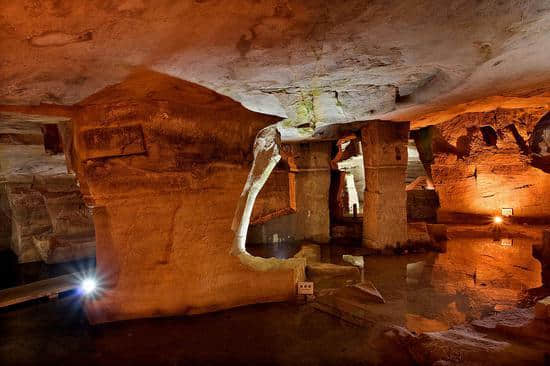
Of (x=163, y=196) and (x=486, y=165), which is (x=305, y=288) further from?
(x=486, y=165)

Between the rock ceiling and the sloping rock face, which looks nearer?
the rock ceiling

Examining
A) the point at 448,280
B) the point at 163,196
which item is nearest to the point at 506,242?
the point at 448,280

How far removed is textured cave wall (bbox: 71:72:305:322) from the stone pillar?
13.4 feet

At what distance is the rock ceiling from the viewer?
221cm

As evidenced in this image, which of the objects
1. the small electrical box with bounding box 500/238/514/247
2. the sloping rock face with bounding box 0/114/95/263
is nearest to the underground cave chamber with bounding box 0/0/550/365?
the sloping rock face with bounding box 0/114/95/263

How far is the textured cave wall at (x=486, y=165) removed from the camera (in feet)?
34.7

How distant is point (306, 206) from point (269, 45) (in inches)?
288

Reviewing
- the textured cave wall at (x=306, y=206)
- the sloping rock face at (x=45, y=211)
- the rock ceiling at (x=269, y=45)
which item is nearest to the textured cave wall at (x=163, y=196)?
the rock ceiling at (x=269, y=45)

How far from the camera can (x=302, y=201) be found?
9.88 metres

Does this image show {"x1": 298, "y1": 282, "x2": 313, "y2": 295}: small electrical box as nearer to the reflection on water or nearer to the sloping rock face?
the reflection on water

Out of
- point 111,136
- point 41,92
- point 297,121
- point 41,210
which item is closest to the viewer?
point 41,92

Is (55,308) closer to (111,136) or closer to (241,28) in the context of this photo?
(111,136)

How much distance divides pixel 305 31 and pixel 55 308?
5.07 metres

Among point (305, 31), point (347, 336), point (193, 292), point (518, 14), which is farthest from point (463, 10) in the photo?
point (193, 292)
